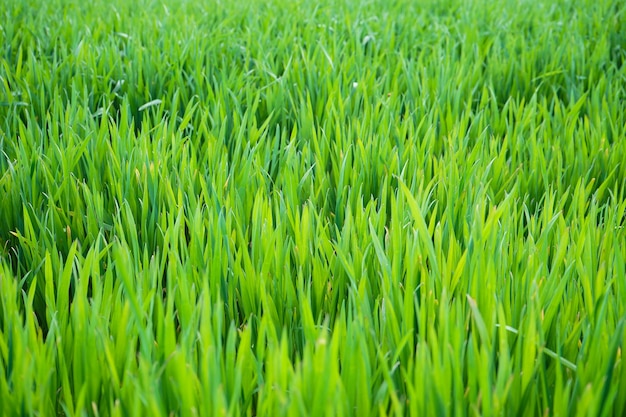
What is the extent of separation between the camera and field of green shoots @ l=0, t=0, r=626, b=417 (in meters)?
0.63

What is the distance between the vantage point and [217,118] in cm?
154

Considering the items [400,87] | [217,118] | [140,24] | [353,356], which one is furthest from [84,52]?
[353,356]

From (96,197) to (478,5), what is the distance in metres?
2.93

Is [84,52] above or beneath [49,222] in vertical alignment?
above

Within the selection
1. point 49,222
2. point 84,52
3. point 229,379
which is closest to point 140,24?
point 84,52

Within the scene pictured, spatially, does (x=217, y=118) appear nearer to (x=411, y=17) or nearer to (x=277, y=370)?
(x=277, y=370)

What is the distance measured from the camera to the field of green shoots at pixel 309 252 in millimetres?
633

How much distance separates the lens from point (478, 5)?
3.47 m

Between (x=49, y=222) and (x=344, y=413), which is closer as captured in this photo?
(x=344, y=413)

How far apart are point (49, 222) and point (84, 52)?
1201 millimetres

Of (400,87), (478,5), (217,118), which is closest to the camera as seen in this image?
(217,118)

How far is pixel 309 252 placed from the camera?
0.96 metres

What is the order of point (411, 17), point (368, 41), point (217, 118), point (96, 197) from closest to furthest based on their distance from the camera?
point (96, 197), point (217, 118), point (368, 41), point (411, 17)

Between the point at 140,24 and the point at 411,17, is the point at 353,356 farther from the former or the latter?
the point at 411,17
